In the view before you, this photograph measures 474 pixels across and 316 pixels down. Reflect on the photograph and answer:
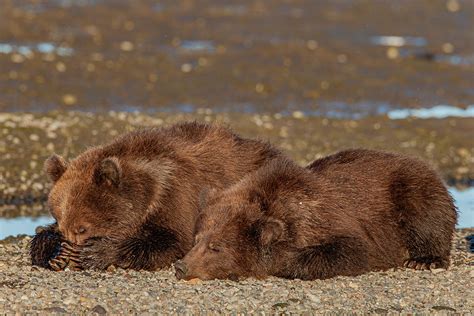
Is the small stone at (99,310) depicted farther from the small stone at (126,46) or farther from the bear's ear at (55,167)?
the small stone at (126,46)

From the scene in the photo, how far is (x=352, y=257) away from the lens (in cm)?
916

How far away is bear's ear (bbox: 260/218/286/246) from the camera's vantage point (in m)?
8.75

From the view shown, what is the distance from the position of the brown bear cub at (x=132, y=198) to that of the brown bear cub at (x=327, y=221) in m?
0.61

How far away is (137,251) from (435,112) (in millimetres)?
12533

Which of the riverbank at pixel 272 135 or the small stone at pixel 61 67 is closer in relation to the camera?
the riverbank at pixel 272 135

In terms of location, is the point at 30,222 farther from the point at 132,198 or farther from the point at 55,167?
the point at 132,198

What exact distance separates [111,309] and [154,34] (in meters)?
19.6

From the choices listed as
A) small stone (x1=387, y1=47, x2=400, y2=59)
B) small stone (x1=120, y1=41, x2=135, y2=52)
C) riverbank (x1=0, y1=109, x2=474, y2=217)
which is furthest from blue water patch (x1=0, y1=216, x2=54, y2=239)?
small stone (x1=387, y1=47, x2=400, y2=59)

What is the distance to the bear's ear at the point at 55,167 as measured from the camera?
953 centimetres

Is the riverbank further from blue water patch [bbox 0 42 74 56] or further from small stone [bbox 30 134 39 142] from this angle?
blue water patch [bbox 0 42 74 56]

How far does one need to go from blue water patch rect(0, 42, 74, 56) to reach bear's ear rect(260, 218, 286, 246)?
15.4 m

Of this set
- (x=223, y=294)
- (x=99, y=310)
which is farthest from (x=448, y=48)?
(x=99, y=310)

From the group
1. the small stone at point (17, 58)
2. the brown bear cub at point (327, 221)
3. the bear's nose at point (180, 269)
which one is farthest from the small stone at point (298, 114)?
the bear's nose at point (180, 269)

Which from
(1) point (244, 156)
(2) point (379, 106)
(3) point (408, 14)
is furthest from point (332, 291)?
(3) point (408, 14)
